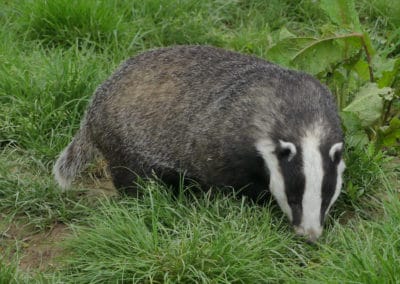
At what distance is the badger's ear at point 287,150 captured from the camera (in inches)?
161

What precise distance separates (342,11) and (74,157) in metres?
1.94

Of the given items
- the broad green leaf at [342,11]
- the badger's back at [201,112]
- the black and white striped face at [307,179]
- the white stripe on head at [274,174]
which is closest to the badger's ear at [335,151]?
the black and white striped face at [307,179]

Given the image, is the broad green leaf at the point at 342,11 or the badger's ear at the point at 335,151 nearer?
the badger's ear at the point at 335,151

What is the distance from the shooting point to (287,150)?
13.5ft

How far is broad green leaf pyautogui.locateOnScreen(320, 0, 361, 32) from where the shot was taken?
525cm

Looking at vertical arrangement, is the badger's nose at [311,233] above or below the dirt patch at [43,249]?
above

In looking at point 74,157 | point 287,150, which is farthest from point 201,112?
point 74,157

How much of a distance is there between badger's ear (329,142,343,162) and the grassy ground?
339mm

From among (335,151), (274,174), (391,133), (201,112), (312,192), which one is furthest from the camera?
(391,133)

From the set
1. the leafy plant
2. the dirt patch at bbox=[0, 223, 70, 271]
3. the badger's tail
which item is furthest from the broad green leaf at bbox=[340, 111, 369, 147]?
the dirt patch at bbox=[0, 223, 70, 271]

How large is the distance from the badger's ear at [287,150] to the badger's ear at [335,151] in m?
0.18

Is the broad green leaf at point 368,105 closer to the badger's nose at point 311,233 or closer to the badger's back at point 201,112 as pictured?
the badger's back at point 201,112

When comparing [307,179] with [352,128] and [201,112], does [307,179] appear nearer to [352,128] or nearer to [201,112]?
[201,112]

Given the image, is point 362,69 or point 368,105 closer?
point 368,105
